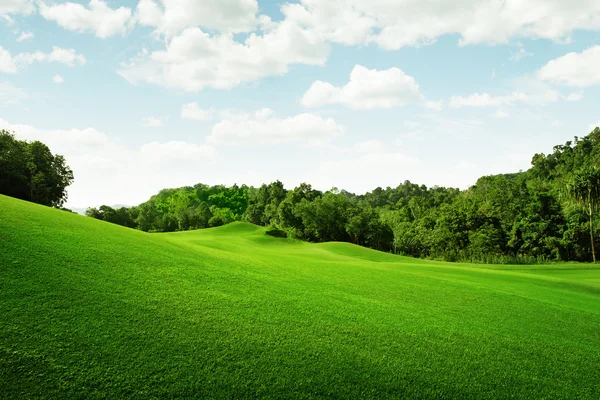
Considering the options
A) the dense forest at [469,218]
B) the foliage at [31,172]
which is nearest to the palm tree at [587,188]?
the dense forest at [469,218]

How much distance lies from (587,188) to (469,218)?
15640mm

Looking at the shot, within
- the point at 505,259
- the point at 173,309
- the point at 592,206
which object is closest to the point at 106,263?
the point at 173,309

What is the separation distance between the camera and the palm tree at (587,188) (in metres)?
41.1

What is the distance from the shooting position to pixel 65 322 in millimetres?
5586

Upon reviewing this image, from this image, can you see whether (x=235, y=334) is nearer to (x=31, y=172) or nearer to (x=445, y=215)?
(x=31, y=172)

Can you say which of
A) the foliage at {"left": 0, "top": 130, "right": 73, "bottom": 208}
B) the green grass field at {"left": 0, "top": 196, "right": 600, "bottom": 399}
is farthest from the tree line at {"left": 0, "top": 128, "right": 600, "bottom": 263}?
the green grass field at {"left": 0, "top": 196, "right": 600, "bottom": 399}

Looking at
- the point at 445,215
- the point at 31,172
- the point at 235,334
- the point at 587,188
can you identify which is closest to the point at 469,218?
the point at 445,215

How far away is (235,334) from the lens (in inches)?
243

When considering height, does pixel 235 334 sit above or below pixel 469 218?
below

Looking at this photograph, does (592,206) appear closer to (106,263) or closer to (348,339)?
(348,339)

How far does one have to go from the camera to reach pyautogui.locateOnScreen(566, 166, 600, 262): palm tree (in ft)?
135

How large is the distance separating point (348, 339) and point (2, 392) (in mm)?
5067

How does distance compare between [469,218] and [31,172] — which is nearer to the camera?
[31,172]

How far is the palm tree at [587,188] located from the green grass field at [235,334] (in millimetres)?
39528
